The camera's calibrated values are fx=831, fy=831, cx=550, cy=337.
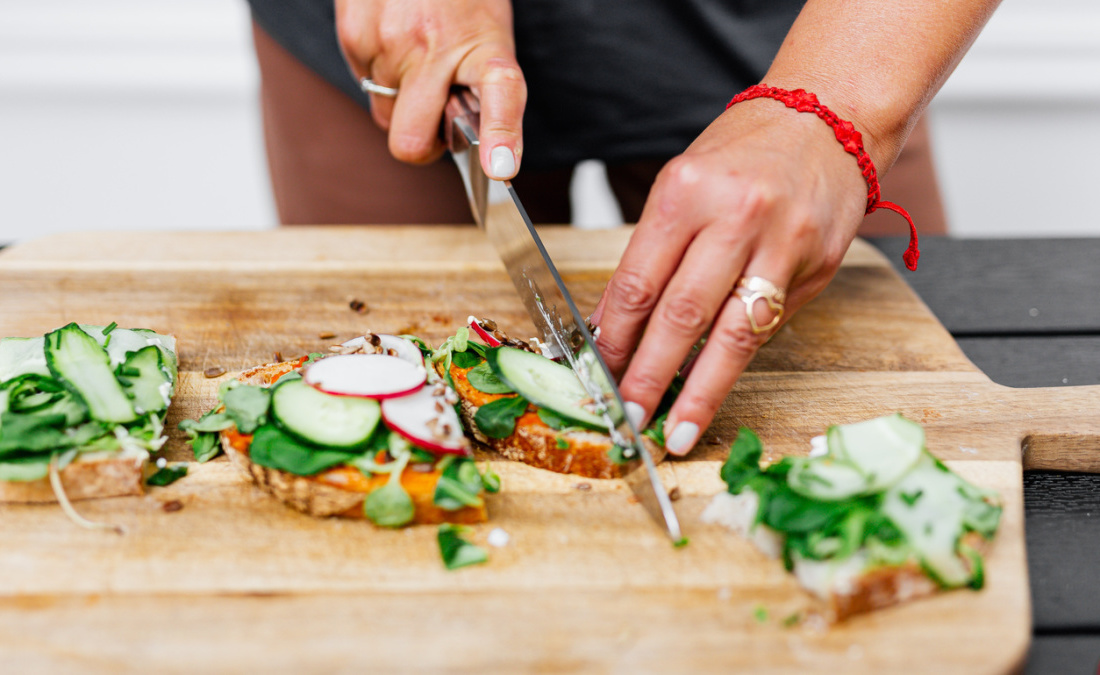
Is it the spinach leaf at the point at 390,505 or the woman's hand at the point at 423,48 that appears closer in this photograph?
the spinach leaf at the point at 390,505

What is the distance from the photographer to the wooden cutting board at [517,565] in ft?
5.12

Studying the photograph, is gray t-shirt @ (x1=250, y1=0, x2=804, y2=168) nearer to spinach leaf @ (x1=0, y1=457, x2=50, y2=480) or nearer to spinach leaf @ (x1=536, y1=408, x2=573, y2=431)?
spinach leaf @ (x1=536, y1=408, x2=573, y2=431)

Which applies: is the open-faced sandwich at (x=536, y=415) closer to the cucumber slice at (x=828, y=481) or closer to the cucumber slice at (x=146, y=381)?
the cucumber slice at (x=828, y=481)

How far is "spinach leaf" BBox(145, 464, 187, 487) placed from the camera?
1968mm

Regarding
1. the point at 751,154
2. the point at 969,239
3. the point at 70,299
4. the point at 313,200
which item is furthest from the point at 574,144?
the point at 70,299

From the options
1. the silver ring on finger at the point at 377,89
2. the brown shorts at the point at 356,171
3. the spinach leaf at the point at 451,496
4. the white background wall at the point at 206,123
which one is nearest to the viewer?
the spinach leaf at the point at 451,496

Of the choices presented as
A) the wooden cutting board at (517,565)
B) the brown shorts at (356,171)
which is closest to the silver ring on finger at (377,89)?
the brown shorts at (356,171)

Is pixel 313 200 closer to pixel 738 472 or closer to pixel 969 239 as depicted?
pixel 738 472

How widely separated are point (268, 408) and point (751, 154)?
128cm

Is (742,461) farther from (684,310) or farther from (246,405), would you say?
(246,405)

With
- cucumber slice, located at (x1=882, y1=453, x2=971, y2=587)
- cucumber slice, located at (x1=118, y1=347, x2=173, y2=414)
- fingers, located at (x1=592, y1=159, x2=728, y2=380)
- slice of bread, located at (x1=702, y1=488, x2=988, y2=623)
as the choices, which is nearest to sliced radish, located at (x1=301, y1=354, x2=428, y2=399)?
cucumber slice, located at (x1=118, y1=347, x2=173, y2=414)

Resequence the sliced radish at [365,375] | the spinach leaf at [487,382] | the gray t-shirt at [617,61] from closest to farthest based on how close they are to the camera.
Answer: the sliced radish at [365,375] → the spinach leaf at [487,382] → the gray t-shirt at [617,61]

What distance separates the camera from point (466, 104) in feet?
8.96

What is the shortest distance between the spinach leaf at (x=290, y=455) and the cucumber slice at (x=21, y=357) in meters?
0.61
